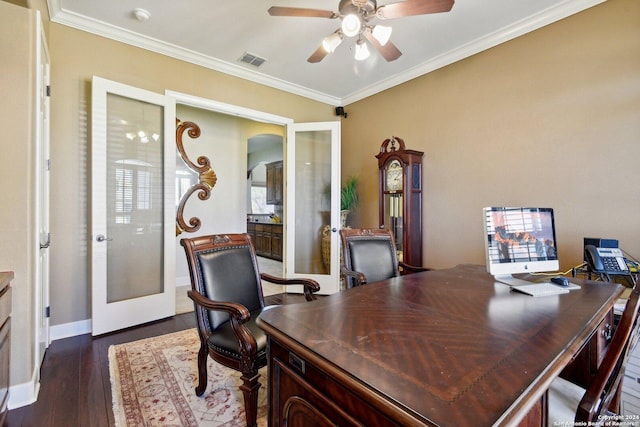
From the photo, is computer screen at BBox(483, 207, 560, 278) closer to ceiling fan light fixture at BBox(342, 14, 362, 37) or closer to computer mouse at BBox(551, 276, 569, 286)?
computer mouse at BBox(551, 276, 569, 286)

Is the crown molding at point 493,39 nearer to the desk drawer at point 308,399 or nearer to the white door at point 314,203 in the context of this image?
the white door at point 314,203

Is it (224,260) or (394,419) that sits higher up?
(224,260)

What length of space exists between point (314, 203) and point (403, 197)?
1.41m

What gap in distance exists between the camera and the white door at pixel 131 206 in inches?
110

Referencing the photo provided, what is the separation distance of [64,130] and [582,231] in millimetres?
4701

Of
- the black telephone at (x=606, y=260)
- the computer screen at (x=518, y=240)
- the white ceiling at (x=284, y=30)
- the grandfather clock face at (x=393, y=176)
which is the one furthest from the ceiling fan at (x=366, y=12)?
the black telephone at (x=606, y=260)

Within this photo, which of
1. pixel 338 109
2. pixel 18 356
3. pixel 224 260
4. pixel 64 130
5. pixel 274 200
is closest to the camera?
pixel 18 356

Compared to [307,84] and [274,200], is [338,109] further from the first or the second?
[274,200]

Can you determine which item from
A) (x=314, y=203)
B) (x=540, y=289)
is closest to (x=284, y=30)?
(x=314, y=203)

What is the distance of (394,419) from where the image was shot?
64cm

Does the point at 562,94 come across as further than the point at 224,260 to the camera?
Yes

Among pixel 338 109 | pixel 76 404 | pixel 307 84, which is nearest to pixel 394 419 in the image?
pixel 76 404

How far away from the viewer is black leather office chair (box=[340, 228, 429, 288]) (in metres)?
2.33

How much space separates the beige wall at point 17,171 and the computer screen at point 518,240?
273cm
